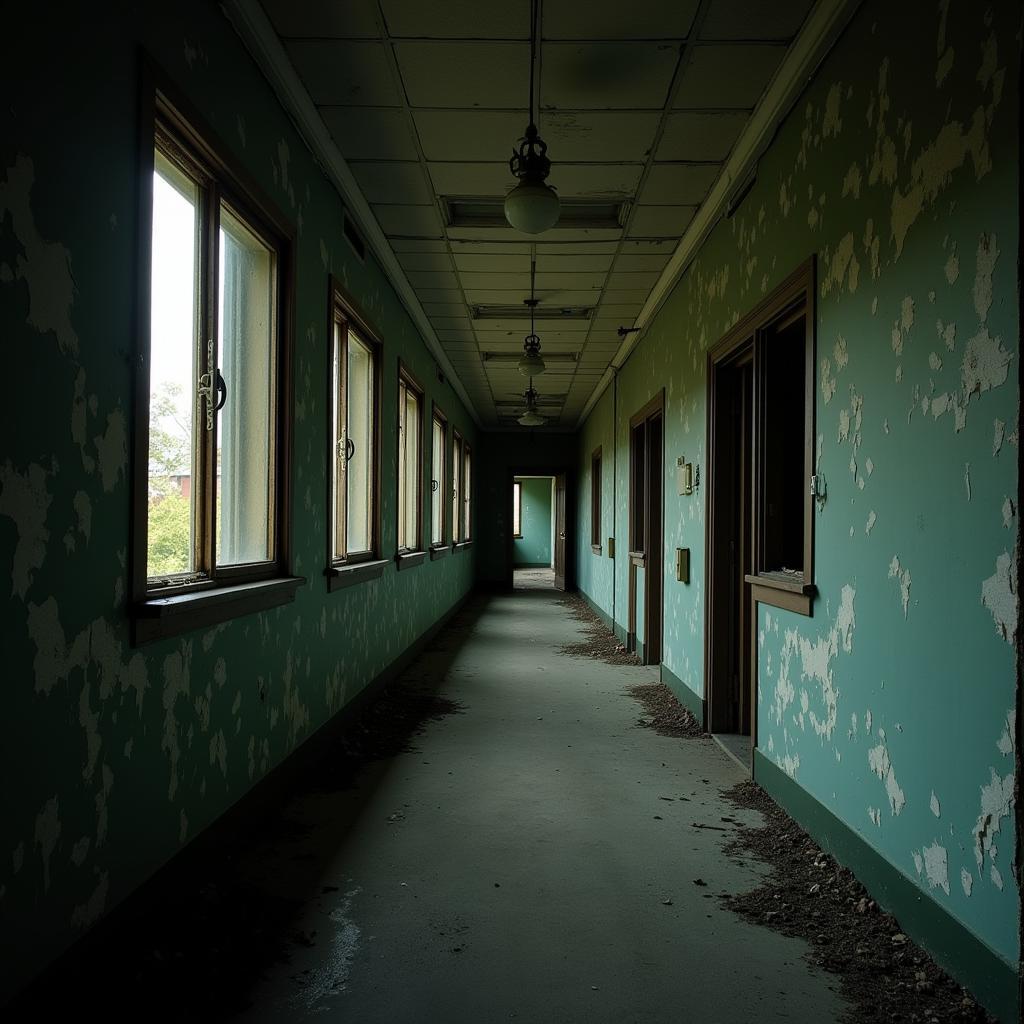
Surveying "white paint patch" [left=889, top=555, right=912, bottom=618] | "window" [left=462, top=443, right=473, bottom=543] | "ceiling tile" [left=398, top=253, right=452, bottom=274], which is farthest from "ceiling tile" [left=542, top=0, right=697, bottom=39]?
"window" [left=462, top=443, right=473, bottom=543]

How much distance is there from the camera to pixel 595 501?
11.6 m

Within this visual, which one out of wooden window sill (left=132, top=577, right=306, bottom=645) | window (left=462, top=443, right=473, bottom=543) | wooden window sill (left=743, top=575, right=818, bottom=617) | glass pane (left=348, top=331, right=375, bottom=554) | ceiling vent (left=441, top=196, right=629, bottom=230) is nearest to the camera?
wooden window sill (left=132, top=577, right=306, bottom=645)

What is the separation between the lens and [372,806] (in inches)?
130

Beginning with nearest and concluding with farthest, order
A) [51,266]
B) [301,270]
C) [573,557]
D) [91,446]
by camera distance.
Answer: [51,266], [91,446], [301,270], [573,557]

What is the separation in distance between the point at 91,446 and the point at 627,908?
1988 millimetres

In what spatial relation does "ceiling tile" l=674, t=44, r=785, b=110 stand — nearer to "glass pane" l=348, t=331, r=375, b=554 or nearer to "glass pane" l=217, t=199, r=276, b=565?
"glass pane" l=217, t=199, r=276, b=565

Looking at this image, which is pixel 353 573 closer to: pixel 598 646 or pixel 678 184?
pixel 678 184

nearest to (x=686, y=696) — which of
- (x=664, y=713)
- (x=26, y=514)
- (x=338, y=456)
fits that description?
(x=664, y=713)

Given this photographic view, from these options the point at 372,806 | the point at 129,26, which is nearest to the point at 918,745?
the point at 372,806

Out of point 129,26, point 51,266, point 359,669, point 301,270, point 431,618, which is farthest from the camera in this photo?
point 431,618

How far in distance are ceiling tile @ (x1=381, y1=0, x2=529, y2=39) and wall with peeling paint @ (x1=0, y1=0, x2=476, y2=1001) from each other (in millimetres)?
575

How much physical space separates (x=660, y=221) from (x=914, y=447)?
2945 millimetres

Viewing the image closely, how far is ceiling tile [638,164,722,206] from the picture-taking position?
4.02 meters

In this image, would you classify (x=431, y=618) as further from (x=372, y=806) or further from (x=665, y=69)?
(x=665, y=69)
